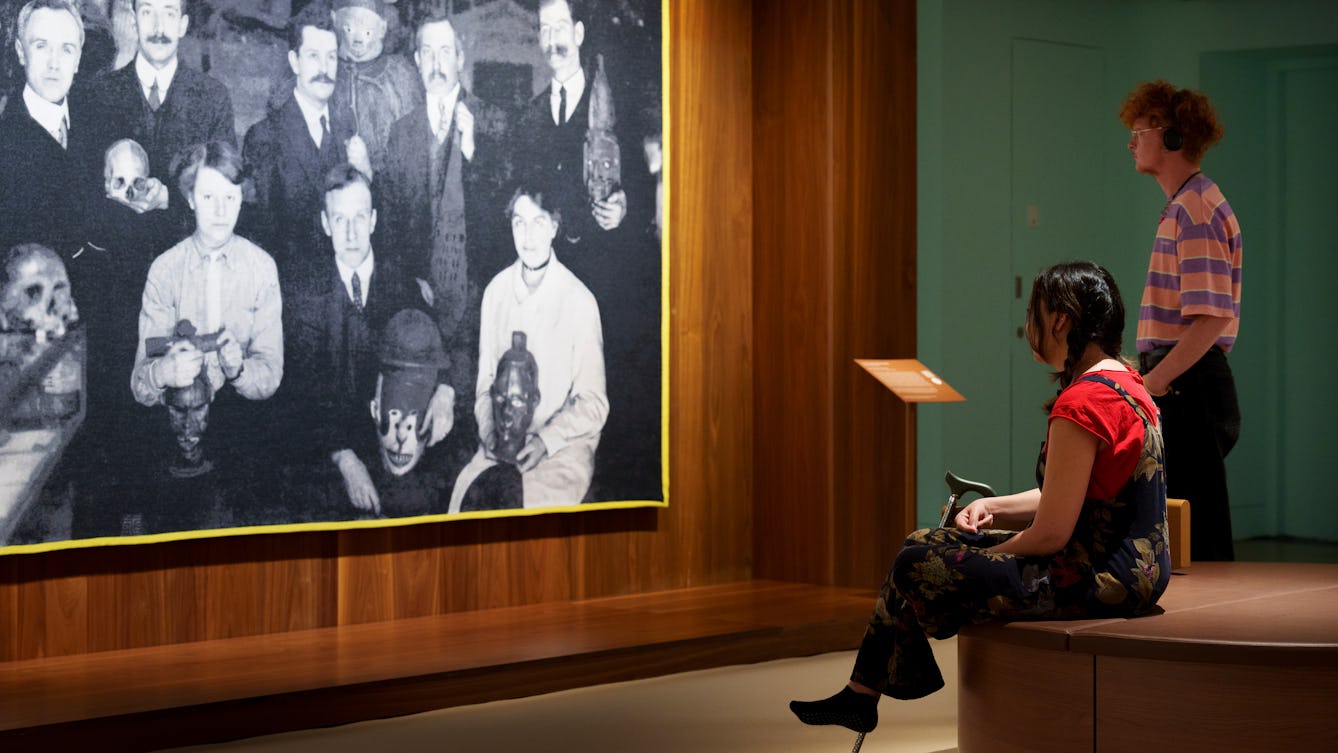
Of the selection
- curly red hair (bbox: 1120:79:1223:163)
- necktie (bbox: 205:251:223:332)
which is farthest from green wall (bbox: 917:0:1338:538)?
necktie (bbox: 205:251:223:332)

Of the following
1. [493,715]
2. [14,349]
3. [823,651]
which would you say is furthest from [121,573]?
[823,651]

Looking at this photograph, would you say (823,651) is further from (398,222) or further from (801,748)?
(398,222)

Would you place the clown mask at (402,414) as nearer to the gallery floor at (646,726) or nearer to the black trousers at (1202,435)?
the gallery floor at (646,726)

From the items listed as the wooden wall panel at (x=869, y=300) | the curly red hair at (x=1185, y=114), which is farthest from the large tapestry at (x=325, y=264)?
the curly red hair at (x=1185, y=114)

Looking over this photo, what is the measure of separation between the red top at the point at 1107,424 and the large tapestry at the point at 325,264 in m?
2.49

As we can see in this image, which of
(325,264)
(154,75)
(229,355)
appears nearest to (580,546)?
(325,264)

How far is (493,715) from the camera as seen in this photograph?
13.9ft

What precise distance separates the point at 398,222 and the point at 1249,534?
5355 mm

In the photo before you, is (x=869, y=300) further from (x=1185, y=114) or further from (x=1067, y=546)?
(x=1067, y=546)

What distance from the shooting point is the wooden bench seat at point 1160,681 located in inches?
114

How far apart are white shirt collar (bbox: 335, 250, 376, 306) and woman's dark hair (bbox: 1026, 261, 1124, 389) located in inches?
93.1

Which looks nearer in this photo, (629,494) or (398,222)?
(398,222)

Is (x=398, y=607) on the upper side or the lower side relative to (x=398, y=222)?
lower

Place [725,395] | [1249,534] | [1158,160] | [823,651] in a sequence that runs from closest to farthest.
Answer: [1158,160] < [823,651] < [725,395] < [1249,534]
